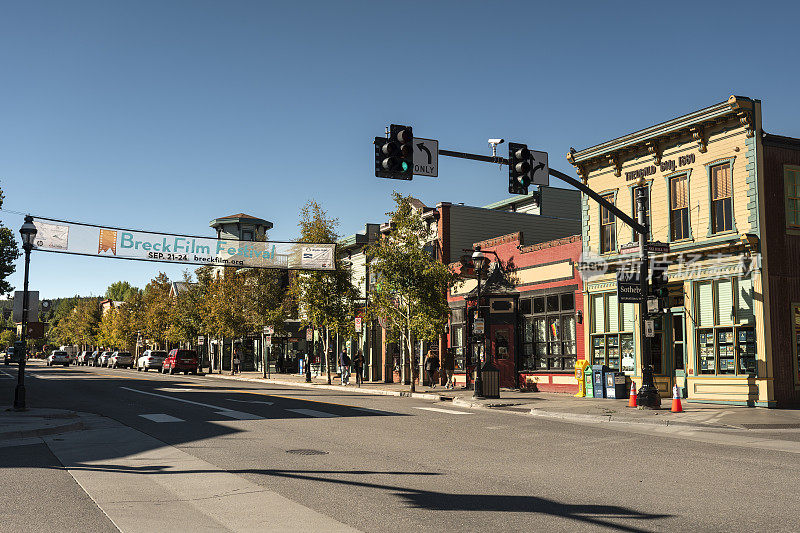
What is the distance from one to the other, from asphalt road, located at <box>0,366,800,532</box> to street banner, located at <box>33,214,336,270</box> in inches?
515

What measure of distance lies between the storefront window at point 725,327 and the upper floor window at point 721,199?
176cm

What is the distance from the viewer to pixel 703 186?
22.9 meters

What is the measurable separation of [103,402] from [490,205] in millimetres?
30506

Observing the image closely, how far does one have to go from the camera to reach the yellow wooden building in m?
21.2

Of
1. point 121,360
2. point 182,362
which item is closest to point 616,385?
point 182,362

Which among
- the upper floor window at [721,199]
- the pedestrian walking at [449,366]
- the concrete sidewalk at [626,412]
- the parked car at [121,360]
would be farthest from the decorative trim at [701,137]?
the parked car at [121,360]

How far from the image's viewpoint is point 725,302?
2197 cm

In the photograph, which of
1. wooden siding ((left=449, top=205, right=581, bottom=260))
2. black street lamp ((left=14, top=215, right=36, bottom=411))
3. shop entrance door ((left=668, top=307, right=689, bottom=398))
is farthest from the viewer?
wooden siding ((left=449, top=205, right=581, bottom=260))

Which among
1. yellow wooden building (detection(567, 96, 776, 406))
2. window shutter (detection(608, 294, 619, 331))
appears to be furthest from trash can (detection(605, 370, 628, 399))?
window shutter (detection(608, 294, 619, 331))

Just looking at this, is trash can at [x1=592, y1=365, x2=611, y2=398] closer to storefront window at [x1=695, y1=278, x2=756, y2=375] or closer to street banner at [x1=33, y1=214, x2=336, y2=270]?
storefront window at [x1=695, y1=278, x2=756, y2=375]

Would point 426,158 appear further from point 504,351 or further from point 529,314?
point 504,351

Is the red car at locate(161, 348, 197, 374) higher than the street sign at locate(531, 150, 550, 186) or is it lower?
lower

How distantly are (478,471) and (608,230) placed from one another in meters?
18.2

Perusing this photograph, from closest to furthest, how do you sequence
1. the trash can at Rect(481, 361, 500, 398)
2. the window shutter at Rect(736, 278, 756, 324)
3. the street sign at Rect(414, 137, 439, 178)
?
1. the street sign at Rect(414, 137, 439, 178)
2. the window shutter at Rect(736, 278, 756, 324)
3. the trash can at Rect(481, 361, 500, 398)
